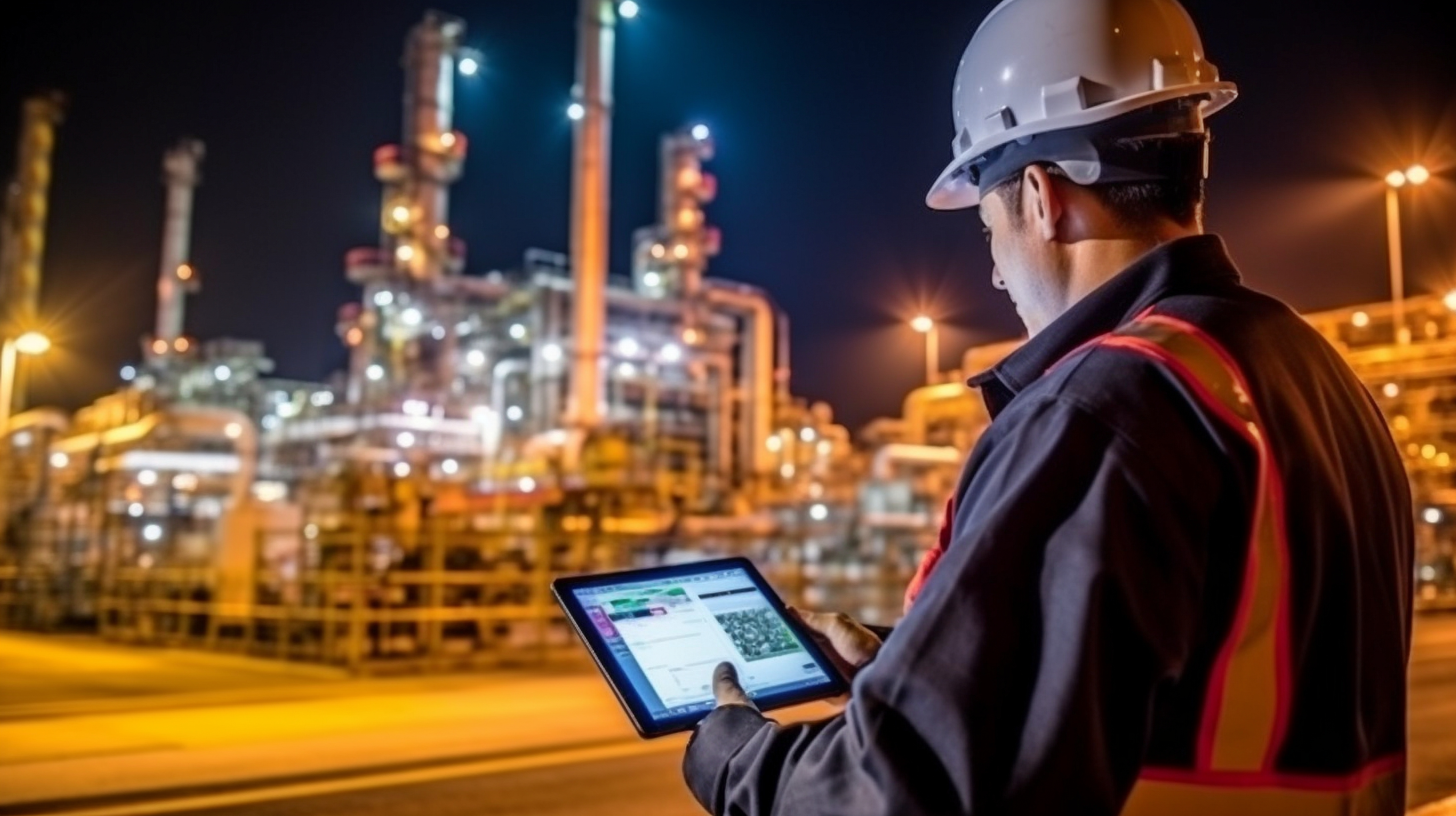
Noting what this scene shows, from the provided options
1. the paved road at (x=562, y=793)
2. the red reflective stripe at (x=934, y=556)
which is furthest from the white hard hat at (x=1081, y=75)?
the paved road at (x=562, y=793)

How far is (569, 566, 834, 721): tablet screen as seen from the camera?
1.62m

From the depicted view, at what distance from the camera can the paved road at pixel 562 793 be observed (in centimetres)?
633

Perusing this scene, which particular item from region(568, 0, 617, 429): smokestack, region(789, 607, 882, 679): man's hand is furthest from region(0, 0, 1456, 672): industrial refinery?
region(789, 607, 882, 679): man's hand

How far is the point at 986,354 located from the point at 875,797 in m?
39.0

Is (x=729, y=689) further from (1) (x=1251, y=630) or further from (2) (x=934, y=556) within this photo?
(1) (x=1251, y=630)

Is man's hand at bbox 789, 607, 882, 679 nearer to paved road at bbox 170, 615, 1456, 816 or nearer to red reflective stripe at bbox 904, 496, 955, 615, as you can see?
red reflective stripe at bbox 904, 496, 955, 615

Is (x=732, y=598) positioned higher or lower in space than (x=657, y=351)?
lower

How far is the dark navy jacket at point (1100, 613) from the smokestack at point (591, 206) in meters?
30.0

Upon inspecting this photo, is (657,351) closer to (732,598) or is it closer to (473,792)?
(473,792)

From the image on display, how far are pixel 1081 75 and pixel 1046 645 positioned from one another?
0.79m

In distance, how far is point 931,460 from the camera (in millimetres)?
34375

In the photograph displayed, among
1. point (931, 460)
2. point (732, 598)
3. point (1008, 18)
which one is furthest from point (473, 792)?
point (931, 460)

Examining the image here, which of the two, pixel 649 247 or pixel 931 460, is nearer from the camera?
pixel 931 460

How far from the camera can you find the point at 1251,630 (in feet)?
3.68
